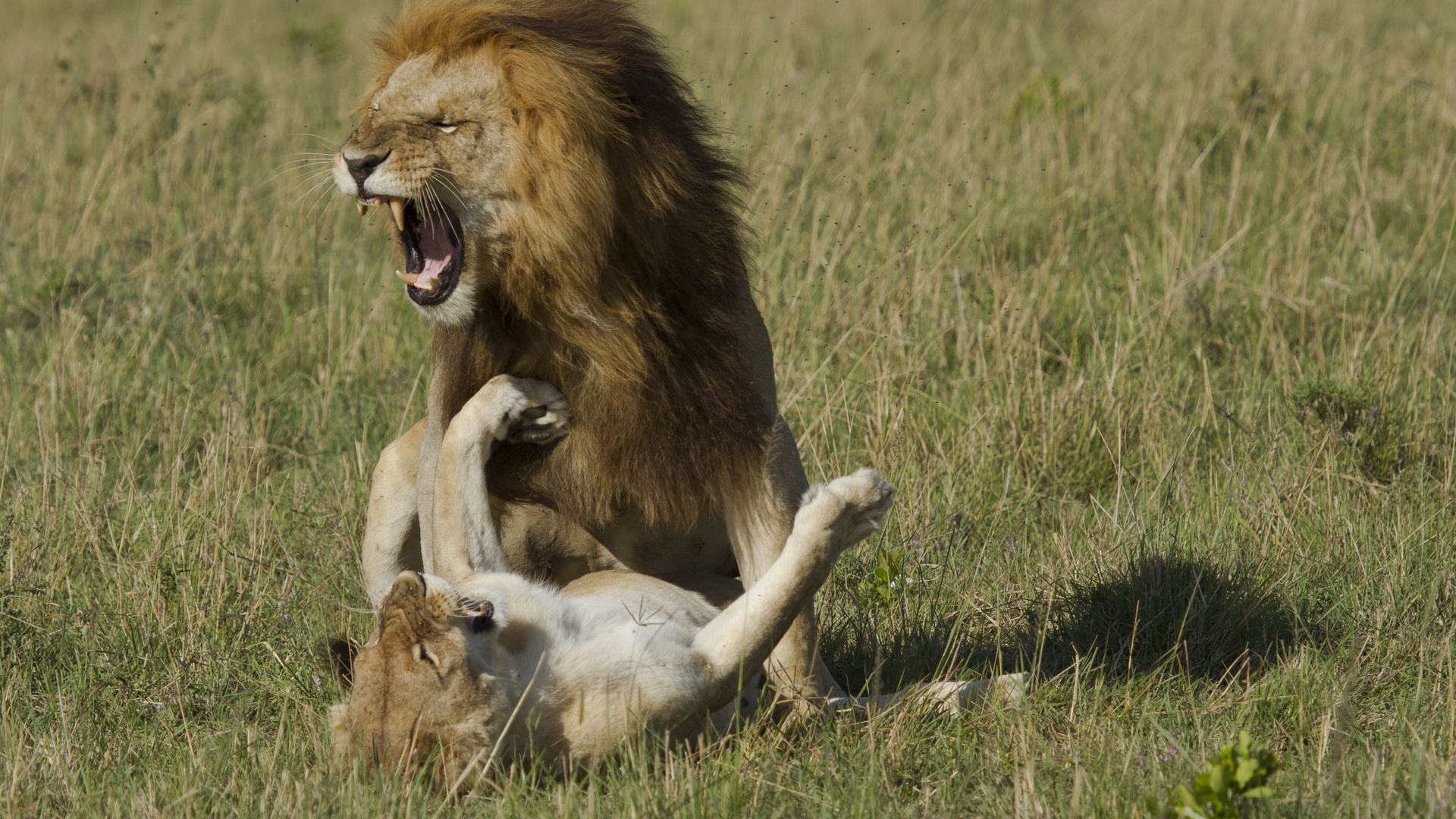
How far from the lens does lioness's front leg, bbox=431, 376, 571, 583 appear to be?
330cm

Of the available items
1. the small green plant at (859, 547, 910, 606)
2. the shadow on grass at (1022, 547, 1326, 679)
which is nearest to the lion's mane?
the small green plant at (859, 547, 910, 606)

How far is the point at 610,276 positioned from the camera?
3195mm

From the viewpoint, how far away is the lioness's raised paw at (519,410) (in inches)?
129

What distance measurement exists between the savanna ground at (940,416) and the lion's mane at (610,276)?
65 centimetres

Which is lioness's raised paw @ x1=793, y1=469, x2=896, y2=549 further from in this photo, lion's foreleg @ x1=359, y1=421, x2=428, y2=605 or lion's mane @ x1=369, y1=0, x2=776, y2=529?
lion's foreleg @ x1=359, y1=421, x2=428, y2=605

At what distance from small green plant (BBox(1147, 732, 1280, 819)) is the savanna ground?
179 millimetres

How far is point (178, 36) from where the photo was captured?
424 inches

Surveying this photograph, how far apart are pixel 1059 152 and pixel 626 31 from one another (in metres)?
3.81

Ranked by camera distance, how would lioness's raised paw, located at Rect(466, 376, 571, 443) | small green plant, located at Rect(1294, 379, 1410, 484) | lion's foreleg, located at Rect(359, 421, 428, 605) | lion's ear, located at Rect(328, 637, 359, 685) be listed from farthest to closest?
1. small green plant, located at Rect(1294, 379, 1410, 484)
2. lion's foreleg, located at Rect(359, 421, 428, 605)
3. lion's ear, located at Rect(328, 637, 359, 685)
4. lioness's raised paw, located at Rect(466, 376, 571, 443)

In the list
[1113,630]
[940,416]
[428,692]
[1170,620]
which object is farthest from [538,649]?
[940,416]

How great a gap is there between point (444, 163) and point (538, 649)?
3.37 ft

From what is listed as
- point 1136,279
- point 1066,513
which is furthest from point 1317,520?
point 1136,279

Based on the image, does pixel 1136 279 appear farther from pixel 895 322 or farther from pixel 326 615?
pixel 326 615

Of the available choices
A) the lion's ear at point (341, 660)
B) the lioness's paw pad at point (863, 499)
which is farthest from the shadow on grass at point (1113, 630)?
the lion's ear at point (341, 660)
